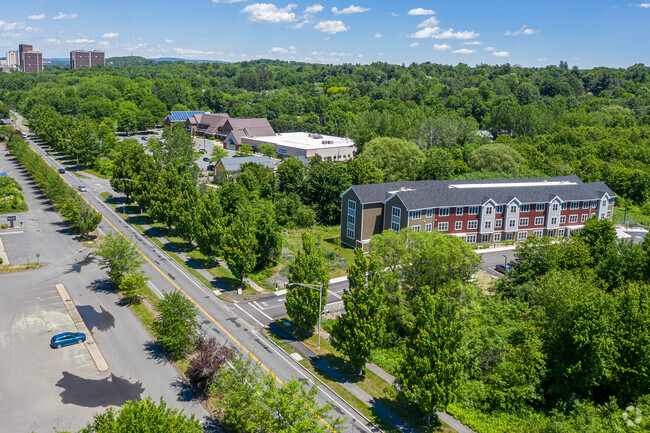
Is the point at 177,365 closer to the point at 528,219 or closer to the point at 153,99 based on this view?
the point at 528,219

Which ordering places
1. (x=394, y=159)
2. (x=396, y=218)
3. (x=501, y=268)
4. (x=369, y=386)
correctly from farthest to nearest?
(x=394, y=159) → (x=396, y=218) → (x=501, y=268) → (x=369, y=386)

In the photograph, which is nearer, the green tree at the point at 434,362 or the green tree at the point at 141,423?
the green tree at the point at 141,423

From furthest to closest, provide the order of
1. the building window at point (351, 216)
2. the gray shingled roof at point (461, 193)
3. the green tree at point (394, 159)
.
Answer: the green tree at point (394, 159) < the building window at point (351, 216) < the gray shingled roof at point (461, 193)

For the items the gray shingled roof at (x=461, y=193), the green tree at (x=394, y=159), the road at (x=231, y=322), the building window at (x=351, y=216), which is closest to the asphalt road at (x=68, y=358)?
the road at (x=231, y=322)

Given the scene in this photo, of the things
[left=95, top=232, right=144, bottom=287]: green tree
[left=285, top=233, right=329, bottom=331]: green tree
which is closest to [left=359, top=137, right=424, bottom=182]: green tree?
[left=95, top=232, right=144, bottom=287]: green tree

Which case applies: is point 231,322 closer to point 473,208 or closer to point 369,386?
point 369,386

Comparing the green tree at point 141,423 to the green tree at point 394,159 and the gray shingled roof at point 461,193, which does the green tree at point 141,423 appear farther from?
the green tree at point 394,159

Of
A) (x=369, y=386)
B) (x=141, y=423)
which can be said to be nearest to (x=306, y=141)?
(x=369, y=386)
